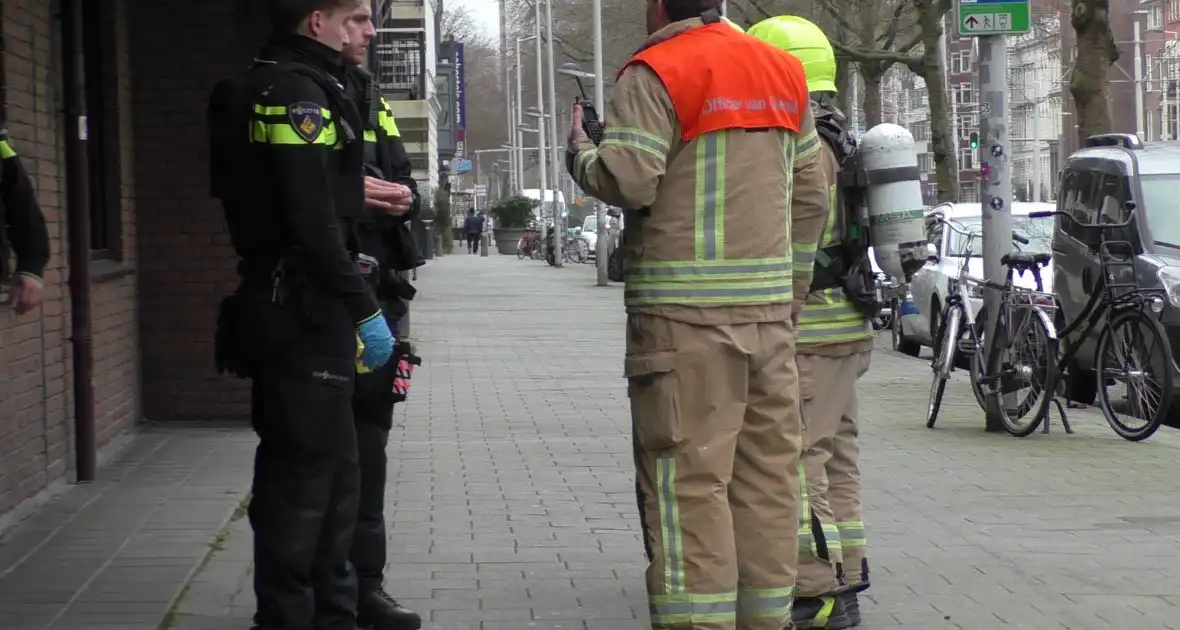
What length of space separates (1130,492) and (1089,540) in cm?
138

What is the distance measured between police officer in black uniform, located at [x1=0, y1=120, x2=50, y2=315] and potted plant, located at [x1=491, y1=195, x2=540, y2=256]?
59602 mm

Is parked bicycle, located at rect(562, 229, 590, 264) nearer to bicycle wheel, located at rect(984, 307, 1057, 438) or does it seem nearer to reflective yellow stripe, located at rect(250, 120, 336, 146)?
bicycle wheel, located at rect(984, 307, 1057, 438)

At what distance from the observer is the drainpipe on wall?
27.1ft

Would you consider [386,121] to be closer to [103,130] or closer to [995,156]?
[103,130]

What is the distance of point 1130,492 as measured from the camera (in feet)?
28.0

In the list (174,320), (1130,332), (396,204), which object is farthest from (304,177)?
(1130,332)

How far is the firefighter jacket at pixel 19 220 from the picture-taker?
5.62m

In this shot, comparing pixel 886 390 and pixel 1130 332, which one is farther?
pixel 886 390

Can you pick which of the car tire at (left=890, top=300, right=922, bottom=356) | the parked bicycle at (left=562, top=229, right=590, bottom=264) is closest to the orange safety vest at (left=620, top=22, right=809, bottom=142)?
the car tire at (left=890, top=300, right=922, bottom=356)

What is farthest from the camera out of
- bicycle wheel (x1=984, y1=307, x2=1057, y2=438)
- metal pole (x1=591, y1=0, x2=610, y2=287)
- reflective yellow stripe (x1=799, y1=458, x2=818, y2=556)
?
metal pole (x1=591, y1=0, x2=610, y2=287)

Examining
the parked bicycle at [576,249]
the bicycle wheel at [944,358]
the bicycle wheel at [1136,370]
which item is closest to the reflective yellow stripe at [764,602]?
the bicycle wheel at [1136,370]

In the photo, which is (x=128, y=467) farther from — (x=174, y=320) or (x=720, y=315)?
(x=720, y=315)

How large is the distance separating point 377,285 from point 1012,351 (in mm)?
6045

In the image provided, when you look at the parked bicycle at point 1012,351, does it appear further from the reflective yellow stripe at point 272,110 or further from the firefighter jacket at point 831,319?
the reflective yellow stripe at point 272,110
